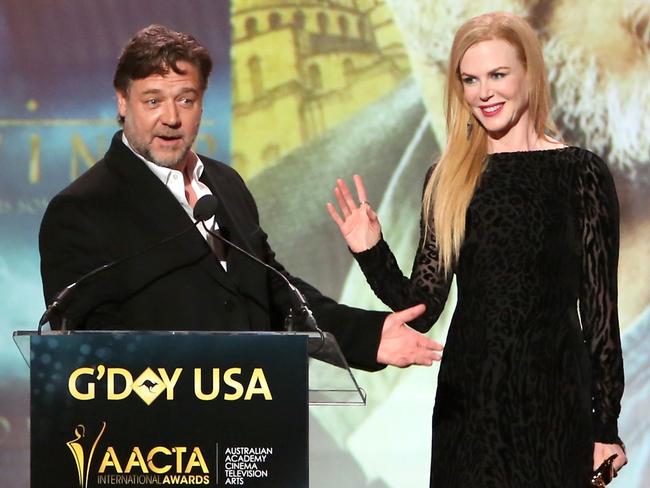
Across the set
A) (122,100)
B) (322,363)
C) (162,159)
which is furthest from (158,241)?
(322,363)

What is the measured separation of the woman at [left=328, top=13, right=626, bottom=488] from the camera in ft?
8.75

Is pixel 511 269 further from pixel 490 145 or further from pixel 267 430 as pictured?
pixel 267 430

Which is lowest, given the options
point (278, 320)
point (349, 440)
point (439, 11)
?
point (349, 440)

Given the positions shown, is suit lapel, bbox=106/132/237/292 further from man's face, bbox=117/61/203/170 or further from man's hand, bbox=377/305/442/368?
man's hand, bbox=377/305/442/368

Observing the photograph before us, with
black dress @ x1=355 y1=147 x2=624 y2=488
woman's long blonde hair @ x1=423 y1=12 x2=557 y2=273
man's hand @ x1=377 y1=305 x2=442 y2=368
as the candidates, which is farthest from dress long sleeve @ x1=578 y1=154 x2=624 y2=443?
man's hand @ x1=377 y1=305 x2=442 y2=368

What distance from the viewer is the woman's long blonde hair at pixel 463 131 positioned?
279cm

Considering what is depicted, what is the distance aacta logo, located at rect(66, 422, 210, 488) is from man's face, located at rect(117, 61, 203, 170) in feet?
2.87

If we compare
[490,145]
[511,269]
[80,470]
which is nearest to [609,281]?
[511,269]

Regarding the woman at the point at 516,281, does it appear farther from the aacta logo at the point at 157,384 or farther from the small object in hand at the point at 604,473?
the aacta logo at the point at 157,384

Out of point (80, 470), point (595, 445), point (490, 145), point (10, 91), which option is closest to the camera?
point (80, 470)

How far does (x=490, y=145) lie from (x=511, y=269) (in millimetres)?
347

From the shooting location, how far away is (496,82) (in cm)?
278

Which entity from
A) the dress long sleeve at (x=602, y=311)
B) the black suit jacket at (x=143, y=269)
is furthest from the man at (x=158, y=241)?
the dress long sleeve at (x=602, y=311)

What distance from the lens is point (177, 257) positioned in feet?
8.85
